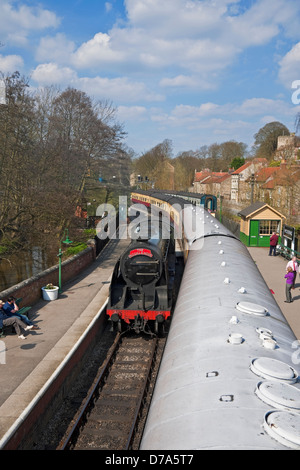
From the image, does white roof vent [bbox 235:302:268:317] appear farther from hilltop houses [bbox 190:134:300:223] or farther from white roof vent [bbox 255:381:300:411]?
hilltop houses [bbox 190:134:300:223]

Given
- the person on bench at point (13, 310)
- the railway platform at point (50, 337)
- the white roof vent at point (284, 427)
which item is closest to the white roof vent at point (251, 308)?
the white roof vent at point (284, 427)

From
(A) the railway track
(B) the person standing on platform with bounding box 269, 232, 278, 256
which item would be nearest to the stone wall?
(A) the railway track

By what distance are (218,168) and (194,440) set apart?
105 m

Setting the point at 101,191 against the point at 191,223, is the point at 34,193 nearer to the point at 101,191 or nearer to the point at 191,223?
the point at 191,223

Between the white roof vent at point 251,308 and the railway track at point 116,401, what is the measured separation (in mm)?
3434

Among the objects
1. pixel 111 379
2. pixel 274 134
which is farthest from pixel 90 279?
pixel 274 134

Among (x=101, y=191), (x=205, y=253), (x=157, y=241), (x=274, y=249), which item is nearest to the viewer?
(x=205, y=253)

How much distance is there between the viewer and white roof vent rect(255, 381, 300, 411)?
11.7 feet

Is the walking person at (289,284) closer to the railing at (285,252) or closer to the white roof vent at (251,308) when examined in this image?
the railing at (285,252)

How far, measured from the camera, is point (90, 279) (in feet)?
57.4

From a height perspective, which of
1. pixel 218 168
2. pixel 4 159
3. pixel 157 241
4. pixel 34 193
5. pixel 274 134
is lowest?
pixel 157 241

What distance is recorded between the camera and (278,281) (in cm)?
1555
